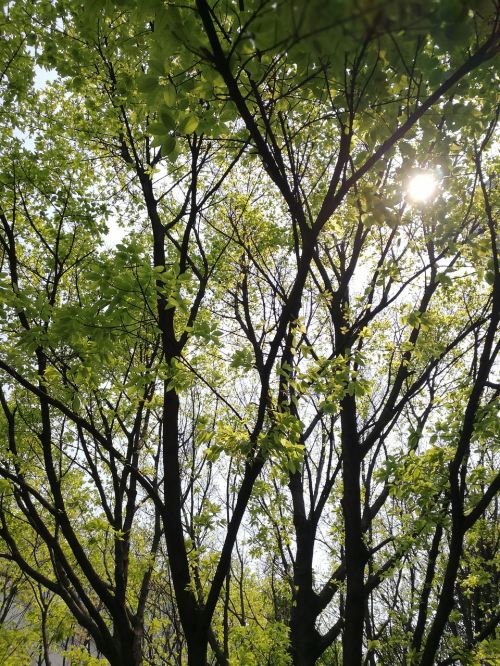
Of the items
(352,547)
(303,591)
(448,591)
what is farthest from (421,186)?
(303,591)

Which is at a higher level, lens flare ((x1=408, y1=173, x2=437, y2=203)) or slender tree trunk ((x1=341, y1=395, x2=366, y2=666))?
lens flare ((x1=408, y1=173, x2=437, y2=203))

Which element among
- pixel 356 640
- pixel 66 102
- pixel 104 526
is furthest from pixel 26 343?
pixel 66 102

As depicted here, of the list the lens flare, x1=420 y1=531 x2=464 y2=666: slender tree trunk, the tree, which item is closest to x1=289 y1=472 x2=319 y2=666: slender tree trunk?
the tree

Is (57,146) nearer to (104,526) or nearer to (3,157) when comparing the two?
(3,157)

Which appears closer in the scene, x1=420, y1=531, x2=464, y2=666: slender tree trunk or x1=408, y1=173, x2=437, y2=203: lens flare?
x1=408, y1=173, x2=437, y2=203: lens flare

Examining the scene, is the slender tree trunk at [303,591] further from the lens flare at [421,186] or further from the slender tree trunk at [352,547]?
the lens flare at [421,186]

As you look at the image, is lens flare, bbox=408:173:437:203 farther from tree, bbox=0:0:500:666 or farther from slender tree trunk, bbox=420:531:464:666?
slender tree trunk, bbox=420:531:464:666

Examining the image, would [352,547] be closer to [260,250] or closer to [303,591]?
[303,591]

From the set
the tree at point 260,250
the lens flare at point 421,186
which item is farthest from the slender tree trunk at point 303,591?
the lens flare at point 421,186

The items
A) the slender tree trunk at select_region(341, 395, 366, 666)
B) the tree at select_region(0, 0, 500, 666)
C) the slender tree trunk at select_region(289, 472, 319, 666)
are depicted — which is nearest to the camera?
the tree at select_region(0, 0, 500, 666)

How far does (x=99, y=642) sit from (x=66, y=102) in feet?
27.4

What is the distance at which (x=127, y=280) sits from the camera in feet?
11.5

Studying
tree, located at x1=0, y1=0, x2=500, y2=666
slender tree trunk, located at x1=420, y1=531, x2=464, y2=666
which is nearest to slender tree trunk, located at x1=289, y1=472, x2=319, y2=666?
tree, located at x1=0, y1=0, x2=500, y2=666

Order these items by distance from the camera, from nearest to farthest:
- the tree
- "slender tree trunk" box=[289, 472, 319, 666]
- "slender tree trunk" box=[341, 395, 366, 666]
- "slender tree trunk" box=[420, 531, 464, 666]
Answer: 1. the tree
2. "slender tree trunk" box=[420, 531, 464, 666]
3. "slender tree trunk" box=[341, 395, 366, 666]
4. "slender tree trunk" box=[289, 472, 319, 666]
